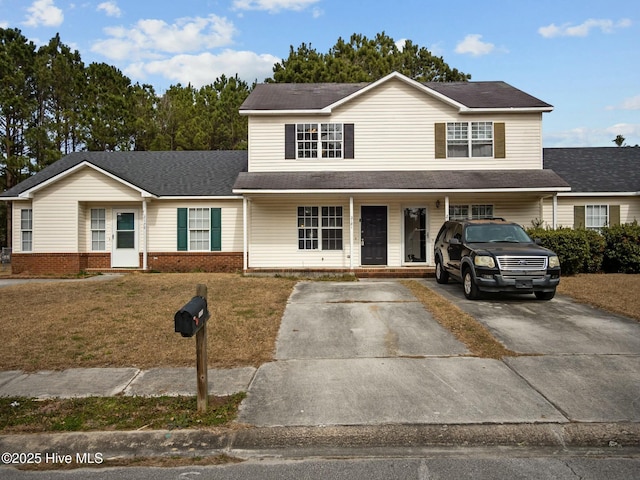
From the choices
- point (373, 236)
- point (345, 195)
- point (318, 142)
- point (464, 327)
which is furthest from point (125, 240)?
point (464, 327)

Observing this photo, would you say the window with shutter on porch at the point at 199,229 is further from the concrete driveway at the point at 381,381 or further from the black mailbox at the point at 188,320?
the black mailbox at the point at 188,320

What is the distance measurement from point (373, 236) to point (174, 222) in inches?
286

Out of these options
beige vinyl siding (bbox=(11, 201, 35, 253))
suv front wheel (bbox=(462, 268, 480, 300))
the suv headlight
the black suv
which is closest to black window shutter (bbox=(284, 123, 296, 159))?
the black suv

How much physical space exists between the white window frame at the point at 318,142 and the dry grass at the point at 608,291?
8.33m

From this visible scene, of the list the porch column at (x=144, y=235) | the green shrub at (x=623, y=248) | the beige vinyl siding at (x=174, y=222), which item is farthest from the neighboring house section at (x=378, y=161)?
the porch column at (x=144, y=235)

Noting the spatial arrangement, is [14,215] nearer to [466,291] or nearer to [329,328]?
[329,328]

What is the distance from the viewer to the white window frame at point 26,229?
16266 millimetres

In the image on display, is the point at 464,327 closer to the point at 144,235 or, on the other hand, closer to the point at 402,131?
the point at 402,131

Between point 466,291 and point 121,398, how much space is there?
7.60m

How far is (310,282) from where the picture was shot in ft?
43.5

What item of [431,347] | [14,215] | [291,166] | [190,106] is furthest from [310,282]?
[190,106]

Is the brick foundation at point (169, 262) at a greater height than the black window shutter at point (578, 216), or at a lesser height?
lesser

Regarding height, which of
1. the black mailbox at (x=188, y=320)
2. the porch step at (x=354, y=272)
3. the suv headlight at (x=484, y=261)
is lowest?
the porch step at (x=354, y=272)

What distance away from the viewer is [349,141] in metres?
15.8
